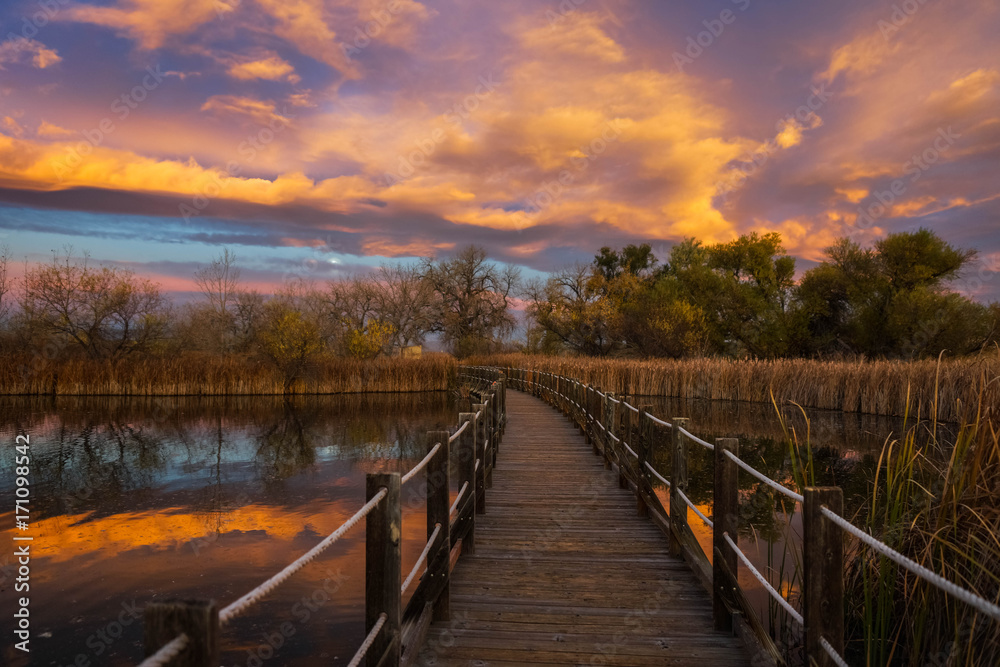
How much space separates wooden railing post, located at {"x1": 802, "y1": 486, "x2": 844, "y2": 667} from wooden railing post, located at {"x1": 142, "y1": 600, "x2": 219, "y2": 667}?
251 centimetres

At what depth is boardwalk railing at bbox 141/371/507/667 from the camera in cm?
140

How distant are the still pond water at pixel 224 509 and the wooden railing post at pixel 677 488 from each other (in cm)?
227

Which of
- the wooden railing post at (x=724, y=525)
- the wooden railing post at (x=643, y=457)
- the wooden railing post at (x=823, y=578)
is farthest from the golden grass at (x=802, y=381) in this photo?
the wooden railing post at (x=823, y=578)

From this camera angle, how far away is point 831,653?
8.73 ft

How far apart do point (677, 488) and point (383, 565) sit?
3.30 meters

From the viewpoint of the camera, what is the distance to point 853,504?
30.3ft

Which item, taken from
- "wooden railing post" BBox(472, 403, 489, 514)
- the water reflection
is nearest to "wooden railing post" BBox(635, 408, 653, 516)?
"wooden railing post" BBox(472, 403, 489, 514)

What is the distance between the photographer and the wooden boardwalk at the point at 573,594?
3680mm

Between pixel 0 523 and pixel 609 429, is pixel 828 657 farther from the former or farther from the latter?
pixel 0 523

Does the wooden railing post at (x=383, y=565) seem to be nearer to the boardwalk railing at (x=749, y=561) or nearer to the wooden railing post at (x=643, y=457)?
the boardwalk railing at (x=749, y=561)

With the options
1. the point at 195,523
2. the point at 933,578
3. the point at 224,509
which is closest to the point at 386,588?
the point at 933,578

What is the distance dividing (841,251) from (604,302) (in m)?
16.1

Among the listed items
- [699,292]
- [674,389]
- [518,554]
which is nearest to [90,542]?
[518,554]

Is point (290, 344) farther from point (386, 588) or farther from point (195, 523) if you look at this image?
point (386, 588)
